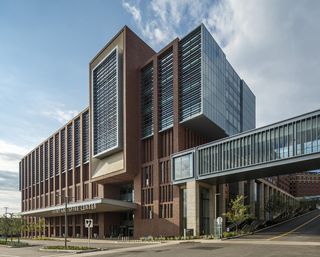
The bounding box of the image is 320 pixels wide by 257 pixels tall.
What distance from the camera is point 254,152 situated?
52.9m

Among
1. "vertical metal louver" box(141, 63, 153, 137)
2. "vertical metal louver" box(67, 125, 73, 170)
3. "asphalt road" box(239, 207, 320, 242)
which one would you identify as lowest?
"asphalt road" box(239, 207, 320, 242)

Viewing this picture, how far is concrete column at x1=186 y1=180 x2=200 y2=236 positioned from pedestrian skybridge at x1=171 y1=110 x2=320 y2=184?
1.47 metres

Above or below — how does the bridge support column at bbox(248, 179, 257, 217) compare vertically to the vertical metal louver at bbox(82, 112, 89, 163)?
below

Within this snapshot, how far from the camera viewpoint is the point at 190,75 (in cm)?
6338

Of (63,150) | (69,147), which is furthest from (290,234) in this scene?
(63,150)

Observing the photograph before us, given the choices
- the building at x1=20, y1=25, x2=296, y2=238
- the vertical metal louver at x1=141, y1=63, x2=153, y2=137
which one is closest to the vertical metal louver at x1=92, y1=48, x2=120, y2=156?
the building at x1=20, y1=25, x2=296, y2=238

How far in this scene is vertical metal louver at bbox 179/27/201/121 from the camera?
6175cm

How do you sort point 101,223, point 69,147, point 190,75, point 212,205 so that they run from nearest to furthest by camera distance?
1. point 190,75
2. point 212,205
3. point 101,223
4. point 69,147

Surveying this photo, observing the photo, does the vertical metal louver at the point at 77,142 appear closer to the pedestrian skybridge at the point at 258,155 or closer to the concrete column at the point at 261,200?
the pedestrian skybridge at the point at 258,155

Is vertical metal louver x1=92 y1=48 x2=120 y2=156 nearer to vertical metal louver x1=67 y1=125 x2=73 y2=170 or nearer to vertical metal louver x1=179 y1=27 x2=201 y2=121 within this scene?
vertical metal louver x1=179 y1=27 x2=201 y2=121

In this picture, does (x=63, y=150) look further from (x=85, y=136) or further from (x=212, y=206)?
(x=212, y=206)

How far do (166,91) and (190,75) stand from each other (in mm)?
5994

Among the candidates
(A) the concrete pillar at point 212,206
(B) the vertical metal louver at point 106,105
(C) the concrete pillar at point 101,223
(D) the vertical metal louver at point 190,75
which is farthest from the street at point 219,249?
(C) the concrete pillar at point 101,223

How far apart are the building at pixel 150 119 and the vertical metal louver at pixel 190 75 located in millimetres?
150
